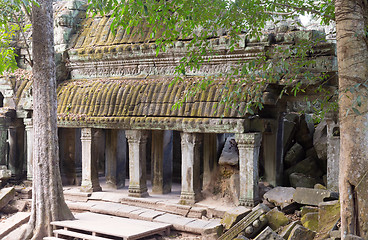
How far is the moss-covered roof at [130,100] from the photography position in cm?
908

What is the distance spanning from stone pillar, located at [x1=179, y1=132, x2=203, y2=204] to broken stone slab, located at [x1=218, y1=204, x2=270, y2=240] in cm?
228

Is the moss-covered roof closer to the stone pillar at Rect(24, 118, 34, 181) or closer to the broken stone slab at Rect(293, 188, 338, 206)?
the stone pillar at Rect(24, 118, 34, 181)

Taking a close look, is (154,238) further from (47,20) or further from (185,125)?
(47,20)

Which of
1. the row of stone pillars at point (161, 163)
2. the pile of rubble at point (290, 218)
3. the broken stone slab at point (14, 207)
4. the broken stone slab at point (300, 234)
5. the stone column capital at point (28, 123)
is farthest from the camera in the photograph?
the stone column capital at point (28, 123)

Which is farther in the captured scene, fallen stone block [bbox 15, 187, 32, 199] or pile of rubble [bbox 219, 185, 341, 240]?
fallen stone block [bbox 15, 187, 32, 199]

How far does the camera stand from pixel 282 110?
388 inches

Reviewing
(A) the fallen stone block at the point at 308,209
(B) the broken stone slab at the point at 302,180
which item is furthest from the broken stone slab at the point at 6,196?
(A) the fallen stone block at the point at 308,209

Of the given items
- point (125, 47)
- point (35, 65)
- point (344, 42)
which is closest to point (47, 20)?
point (35, 65)

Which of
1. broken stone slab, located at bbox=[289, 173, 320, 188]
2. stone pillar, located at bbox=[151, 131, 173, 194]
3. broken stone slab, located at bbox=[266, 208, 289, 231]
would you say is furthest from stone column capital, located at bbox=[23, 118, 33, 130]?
broken stone slab, located at bbox=[266, 208, 289, 231]

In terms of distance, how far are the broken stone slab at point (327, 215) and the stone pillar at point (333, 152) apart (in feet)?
7.25

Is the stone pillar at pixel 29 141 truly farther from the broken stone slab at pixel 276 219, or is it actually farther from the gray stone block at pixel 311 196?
the gray stone block at pixel 311 196

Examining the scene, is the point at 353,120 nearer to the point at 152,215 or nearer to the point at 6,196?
the point at 152,215

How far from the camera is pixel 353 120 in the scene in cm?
453

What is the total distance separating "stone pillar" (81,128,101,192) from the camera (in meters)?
10.8
